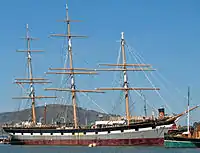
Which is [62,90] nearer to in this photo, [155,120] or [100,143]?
[100,143]

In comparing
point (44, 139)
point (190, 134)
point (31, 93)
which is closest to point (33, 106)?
point (31, 93)

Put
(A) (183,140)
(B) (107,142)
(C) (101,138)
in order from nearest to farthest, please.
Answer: (A) (183,140) < (B) (107,142) < (C) (101,138)

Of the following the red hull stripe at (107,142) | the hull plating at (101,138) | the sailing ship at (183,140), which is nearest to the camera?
the sailing ship at (183,140)

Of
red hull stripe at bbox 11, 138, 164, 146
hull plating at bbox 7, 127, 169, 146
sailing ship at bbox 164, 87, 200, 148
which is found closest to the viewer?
sailing ship at bbox 164, 87, 200, 148

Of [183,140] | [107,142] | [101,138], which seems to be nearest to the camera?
[183,140]

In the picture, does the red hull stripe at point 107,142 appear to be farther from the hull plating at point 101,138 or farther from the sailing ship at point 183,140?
the sailing ship at point 183,140

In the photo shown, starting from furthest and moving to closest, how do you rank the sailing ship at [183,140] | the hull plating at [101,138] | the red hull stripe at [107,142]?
the hull plating at [101,138] → the red hull stripe at [107,142] → the sailing ship at [183,140]

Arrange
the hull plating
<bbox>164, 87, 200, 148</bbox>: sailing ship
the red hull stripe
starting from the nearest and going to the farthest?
<bbox>164, 87, 200, 148</bbox>: sailing ship
the red hull stripe
the hull plating

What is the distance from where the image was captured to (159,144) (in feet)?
289

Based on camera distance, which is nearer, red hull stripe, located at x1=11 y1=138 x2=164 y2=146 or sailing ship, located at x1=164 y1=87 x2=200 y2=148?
sailing ship, located at x1=164 y1=87 x2=200 y2=148

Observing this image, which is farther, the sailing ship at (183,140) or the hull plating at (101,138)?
the hull plating at (101,138)

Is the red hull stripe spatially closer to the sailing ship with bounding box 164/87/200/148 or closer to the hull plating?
the hull plating

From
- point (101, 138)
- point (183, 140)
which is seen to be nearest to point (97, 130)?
point (101, 138)

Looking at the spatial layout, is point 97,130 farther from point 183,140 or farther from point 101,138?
point 183,140
